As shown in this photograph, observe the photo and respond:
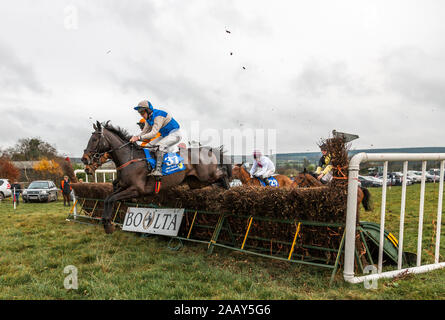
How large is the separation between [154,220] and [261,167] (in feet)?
13.5

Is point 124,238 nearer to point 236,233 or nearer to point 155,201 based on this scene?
point 155,201

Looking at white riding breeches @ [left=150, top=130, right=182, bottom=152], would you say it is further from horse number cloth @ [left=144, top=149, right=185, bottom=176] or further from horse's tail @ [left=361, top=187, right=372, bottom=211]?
horse's tail @ [left=361, top=187, right=372, bottom=211]

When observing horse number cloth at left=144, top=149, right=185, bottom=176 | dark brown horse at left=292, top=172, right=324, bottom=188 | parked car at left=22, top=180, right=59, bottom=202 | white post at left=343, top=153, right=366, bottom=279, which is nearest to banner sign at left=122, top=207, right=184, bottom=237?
horse number cloth at left=144, top=149, right=185, bottom=176

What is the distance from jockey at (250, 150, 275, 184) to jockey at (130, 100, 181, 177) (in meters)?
3.43

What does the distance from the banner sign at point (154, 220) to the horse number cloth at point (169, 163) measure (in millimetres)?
838

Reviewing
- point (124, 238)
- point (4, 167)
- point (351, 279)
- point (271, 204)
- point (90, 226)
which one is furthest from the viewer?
point (4, 167)

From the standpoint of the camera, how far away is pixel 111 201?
566 cm

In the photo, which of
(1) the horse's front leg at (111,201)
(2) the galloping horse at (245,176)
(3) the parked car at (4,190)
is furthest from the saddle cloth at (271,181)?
(3) the parked car at (4,190)

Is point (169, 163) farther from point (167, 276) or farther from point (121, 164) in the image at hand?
point (167, 276)

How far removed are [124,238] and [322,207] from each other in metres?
4.54

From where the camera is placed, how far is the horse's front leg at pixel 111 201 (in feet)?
18.1

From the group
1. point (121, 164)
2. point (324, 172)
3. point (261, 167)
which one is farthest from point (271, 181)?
point (121, 164)
